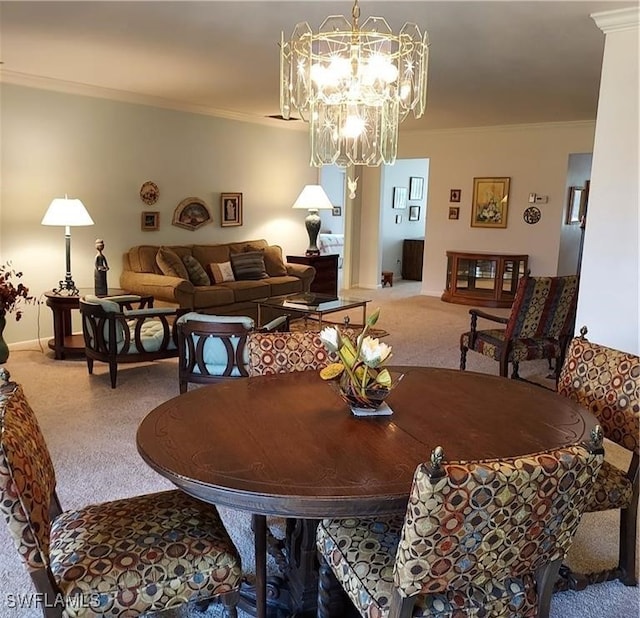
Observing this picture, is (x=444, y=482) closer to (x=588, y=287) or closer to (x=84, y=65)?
(x=588, y=287)

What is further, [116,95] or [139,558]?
[116,95]

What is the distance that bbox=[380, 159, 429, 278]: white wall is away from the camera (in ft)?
33.7

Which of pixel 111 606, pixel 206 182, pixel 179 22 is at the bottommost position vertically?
pixel 111 606

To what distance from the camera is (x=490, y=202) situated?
27.7 feet

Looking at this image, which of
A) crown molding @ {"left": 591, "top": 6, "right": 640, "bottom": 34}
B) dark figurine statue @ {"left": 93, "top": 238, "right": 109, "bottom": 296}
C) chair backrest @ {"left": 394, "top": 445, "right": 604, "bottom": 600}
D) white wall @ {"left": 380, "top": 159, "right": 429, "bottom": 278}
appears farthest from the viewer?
white wall @ {"left": 380, "top": 159, "right": 429, "bottom": 278}

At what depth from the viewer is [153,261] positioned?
6.39 m

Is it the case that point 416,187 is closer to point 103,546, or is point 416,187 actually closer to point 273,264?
point 273,264

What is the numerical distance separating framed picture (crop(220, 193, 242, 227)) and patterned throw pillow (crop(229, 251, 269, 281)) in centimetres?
58

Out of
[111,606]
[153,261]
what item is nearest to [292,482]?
[111,606]

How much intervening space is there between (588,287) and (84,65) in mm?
4205

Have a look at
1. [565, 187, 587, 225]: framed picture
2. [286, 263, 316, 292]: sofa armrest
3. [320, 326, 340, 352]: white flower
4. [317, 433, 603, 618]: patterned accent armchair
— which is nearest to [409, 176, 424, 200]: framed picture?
[565, 187, 587, 225]: framed picture

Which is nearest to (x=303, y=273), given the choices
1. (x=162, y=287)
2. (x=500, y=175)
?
(x=162, y=287)

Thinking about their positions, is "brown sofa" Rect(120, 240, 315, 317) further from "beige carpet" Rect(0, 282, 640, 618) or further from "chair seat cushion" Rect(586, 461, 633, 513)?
"chair seat cushion" Rect(586, 461, 633, 513)

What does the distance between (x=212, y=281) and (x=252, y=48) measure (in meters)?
3.11
